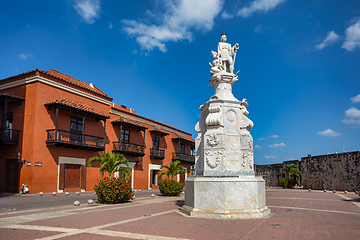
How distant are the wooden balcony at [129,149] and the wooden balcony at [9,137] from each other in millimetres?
8314

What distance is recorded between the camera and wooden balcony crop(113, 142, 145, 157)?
82.1ft

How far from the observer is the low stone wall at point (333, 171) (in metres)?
23.0

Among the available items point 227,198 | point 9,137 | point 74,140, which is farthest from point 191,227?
point 9,137

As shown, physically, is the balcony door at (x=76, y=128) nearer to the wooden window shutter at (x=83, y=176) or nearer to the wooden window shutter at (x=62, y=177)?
the wooden window shutter at (x=62, y=177)

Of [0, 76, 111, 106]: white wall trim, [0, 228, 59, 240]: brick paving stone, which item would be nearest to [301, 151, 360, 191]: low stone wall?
[0, 76, 111, 106]: white wall trim

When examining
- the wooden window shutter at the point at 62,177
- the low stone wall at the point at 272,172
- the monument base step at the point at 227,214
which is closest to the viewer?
the monument base step at the point at 227,214

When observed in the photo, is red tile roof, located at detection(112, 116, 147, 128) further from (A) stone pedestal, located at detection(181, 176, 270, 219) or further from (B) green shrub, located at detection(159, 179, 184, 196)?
(A) stone pedestal, located at detection(181, 176, 270, 219)

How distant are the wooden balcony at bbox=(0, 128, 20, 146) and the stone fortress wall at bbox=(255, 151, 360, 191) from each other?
2698cm

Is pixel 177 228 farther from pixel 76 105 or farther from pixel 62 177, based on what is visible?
pixel 76 105

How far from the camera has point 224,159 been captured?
8.53 metres

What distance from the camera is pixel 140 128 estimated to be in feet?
92.2

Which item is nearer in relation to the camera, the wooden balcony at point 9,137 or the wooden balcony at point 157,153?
the wooden balcony at point 9,137

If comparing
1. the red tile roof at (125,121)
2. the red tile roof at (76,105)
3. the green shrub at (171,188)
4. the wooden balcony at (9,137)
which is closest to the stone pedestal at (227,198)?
the green shrub at (171,188)

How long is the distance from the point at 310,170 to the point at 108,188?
2443cm
